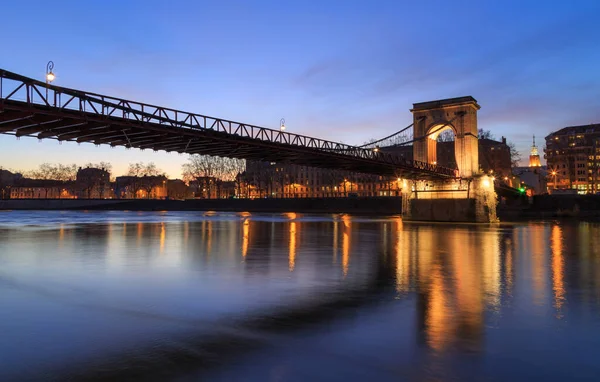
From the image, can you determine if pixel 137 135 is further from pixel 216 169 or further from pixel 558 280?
pixel 216 169

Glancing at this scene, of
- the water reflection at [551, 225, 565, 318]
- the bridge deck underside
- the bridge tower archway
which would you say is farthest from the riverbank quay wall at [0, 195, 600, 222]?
the water reflection at [551, 225, 565, 318]

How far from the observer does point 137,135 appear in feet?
112

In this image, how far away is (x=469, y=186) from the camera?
67250 millimetres

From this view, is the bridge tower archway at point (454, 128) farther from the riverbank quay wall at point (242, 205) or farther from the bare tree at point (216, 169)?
the bare tree at point (216, 169)

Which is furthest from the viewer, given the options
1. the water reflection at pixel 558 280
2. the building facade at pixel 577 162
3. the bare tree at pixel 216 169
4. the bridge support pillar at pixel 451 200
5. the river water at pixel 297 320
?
the building facade at pixel 577 162

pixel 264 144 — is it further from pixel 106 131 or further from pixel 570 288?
pixel 570 288

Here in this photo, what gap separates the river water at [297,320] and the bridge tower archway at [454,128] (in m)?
51.2

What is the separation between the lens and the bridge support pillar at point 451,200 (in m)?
65.8

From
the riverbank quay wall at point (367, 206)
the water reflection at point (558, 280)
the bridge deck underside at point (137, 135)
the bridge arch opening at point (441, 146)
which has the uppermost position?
the bridge arch opening at point (441, 146)

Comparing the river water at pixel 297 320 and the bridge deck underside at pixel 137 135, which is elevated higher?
the bridge deck underside at pixel 137 135

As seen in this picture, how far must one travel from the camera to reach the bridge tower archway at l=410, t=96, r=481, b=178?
69688 millimetres

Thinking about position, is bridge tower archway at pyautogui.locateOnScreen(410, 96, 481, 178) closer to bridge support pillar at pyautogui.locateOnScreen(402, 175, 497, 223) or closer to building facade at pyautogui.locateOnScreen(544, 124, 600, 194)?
bridge support pillar at pyautogui.locateOnScreen(402, 175, 497, 223)

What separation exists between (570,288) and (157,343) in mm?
12973

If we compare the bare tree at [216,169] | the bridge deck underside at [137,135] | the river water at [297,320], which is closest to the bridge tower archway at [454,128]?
the bridge deck underside at [137,135]
